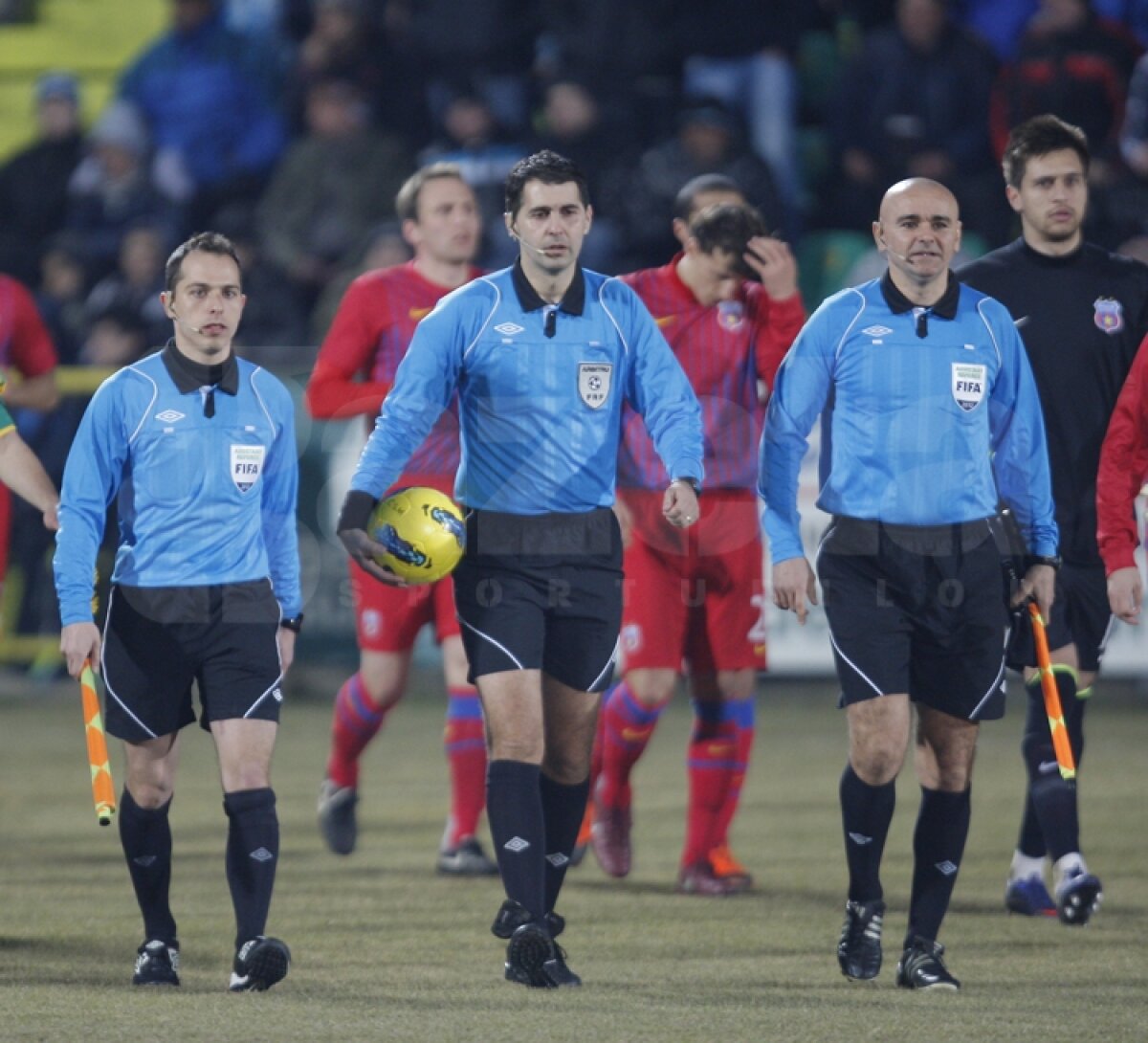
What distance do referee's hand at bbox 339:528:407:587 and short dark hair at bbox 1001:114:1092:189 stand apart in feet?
8.00

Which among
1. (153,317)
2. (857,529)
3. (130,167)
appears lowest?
→ (857,529)

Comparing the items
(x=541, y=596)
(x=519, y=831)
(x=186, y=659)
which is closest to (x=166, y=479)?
(x=186, y=659)

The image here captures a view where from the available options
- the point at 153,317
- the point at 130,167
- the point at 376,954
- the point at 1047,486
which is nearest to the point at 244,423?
the point at 376,954

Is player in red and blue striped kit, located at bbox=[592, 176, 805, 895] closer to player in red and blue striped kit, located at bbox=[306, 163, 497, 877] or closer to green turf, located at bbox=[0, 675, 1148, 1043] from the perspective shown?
green turf, located at bbox=[0, 675, 1148, 1043]

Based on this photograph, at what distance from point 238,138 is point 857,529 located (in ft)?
37.1

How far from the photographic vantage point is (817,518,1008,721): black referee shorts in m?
6.23

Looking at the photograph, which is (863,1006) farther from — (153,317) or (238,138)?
(238,138)

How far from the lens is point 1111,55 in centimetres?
1372

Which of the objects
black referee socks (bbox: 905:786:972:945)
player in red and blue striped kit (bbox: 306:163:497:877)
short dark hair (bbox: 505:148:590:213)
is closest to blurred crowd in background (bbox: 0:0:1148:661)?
player in red and blue striped kit (bbox: 306:163:497:877)

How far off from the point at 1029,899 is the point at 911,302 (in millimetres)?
2216

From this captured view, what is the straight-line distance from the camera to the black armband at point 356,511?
20.5 ft

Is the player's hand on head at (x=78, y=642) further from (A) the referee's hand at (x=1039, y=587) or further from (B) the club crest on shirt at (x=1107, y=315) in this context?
(B) the club crest on shirt at (x=1107, y=315)

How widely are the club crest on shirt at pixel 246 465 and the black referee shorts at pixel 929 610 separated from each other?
1.51 metres

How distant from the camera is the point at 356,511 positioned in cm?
625
